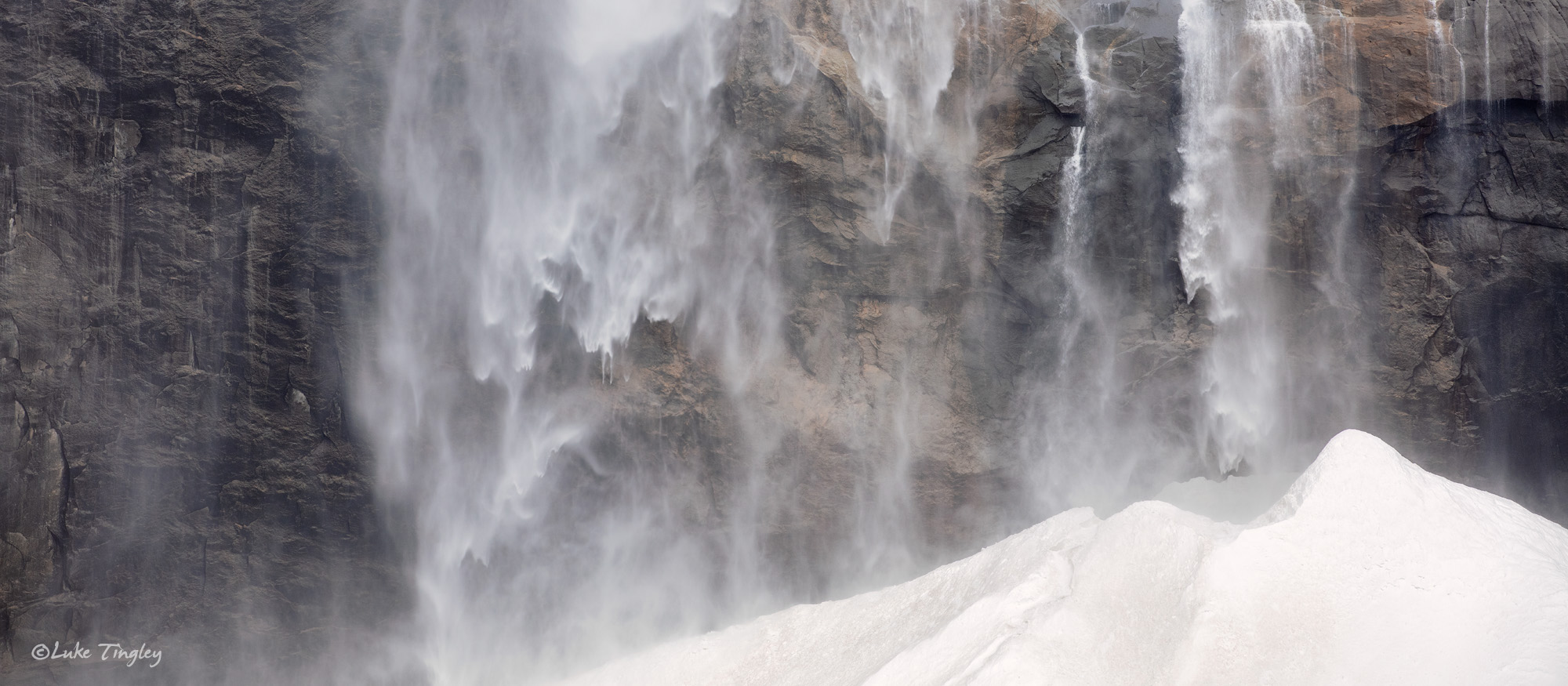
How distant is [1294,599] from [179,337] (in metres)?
14.7

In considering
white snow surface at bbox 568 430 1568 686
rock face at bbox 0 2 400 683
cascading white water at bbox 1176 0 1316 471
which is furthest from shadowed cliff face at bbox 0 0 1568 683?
white snow surface at bbox 568 430 1568 686

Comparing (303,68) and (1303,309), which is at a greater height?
(303,68)

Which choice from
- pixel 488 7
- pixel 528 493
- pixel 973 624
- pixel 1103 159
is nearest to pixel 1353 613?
pixel 973 624

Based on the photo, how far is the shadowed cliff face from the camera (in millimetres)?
13516

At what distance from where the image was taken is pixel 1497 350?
13.4 m

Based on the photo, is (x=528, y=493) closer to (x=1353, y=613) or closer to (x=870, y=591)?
(x=870, y=591)

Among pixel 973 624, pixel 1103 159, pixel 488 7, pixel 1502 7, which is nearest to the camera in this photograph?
pixel 973 624

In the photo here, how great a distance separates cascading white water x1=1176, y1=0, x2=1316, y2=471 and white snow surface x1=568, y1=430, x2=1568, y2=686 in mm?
3169

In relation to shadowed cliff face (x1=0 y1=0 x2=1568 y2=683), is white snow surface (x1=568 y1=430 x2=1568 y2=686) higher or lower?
lower

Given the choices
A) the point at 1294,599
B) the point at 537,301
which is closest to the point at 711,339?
the point at 537,301

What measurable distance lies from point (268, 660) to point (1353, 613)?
46.7ft

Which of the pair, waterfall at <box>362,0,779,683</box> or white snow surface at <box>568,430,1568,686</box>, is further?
waterfall at <box>362,0,779,683</box>

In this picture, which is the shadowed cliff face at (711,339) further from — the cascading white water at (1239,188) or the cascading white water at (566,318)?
the cascading white water at (1239,188)

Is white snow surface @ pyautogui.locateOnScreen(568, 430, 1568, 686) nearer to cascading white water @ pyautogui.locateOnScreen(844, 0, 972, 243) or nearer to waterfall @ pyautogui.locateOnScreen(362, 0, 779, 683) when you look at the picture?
waterfall @ pyautogui.locateOnScreen(362, 0, 779, 683)
